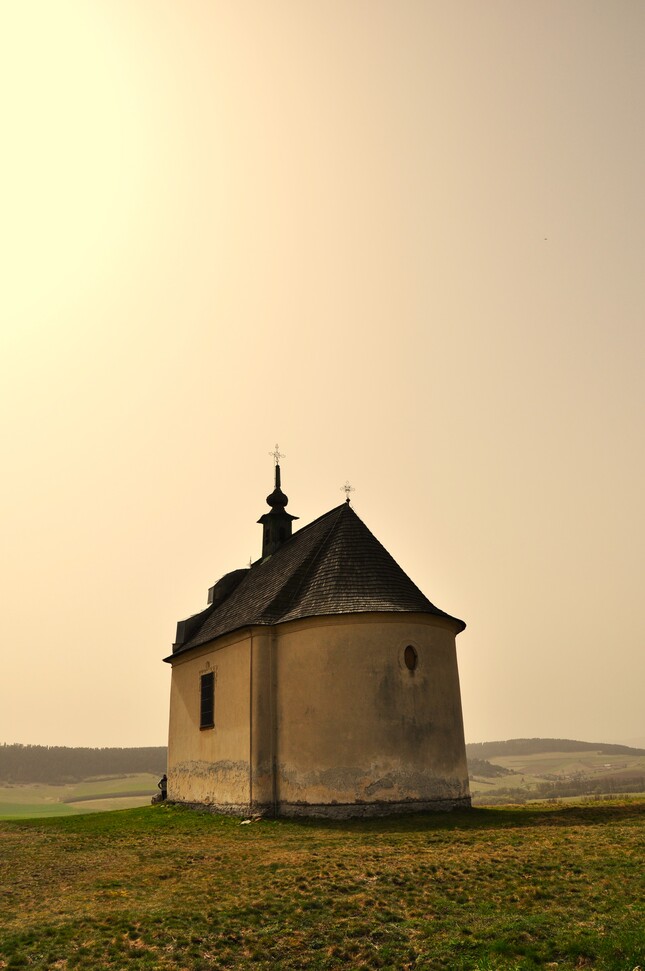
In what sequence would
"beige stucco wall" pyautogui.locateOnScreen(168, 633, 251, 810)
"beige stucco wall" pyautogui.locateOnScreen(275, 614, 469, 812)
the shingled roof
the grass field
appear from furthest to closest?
"beige stucco wall" pyautogui.locateOnScreen(168, 633, 251, 810), the shingled roof, "beige stucco wall" pyautogui.locateOnScreen(275, 614, 469, 812), the grass field

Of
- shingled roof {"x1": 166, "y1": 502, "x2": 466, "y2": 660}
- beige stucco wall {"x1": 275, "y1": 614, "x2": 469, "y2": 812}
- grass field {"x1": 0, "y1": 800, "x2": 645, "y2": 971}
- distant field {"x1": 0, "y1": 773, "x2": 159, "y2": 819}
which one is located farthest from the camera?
distant field {"x1": 0, "y1": 773, "x2": 159, "y2": 819}

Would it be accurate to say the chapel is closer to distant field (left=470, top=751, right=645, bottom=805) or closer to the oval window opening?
the oval window opening

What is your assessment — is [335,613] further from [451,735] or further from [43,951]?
[43,951]

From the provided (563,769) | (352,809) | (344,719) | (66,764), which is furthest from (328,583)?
(563,769)

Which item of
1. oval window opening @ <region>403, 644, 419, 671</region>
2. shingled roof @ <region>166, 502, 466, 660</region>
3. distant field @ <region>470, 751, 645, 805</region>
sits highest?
shingled roof @ <region>166, 502, 466, 660</region>

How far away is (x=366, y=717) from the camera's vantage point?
20.0 meters

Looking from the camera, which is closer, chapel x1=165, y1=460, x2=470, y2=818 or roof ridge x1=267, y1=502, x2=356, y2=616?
chapel x1=165, y1=460, x2=470, y2=818

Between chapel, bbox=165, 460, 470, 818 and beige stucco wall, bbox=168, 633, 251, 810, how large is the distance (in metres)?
0.08

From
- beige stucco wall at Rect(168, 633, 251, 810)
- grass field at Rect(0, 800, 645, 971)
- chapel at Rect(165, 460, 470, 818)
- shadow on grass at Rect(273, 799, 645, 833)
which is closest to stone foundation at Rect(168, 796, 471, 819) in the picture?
chapel at Rect(165, 460, 470, 818)

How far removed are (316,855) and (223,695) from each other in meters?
11.6

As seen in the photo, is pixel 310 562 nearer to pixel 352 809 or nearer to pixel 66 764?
pixel 352 809

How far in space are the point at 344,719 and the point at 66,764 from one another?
343 ft

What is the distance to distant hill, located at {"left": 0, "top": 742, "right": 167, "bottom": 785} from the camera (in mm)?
106438

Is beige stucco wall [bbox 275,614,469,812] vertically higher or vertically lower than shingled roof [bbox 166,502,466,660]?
lower
